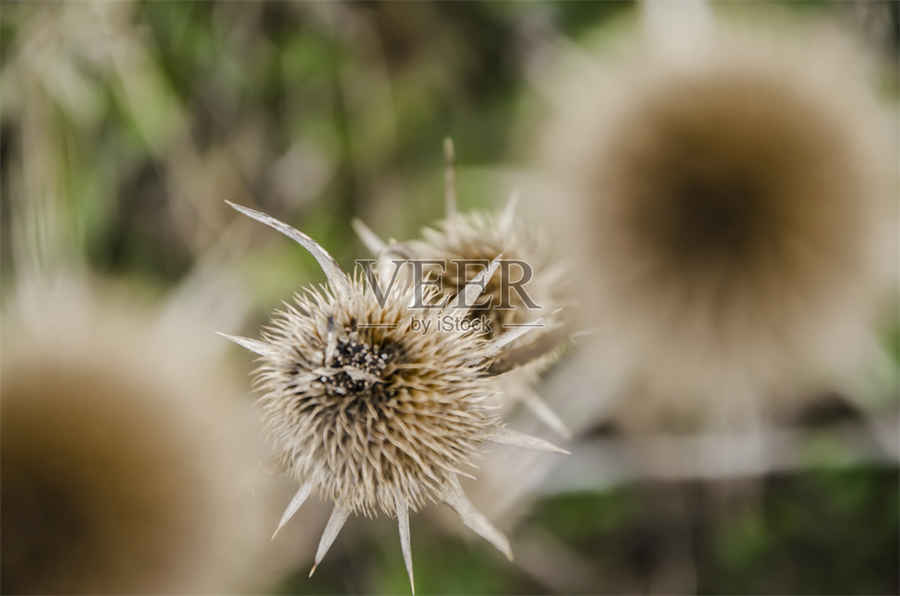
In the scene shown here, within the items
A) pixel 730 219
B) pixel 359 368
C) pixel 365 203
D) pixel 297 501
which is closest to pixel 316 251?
pixel 359 368

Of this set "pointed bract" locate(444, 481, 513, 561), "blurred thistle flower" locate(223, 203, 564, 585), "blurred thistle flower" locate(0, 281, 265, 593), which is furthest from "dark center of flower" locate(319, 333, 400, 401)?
"blurred thistle flower" locate(0, 281, 265, 593)

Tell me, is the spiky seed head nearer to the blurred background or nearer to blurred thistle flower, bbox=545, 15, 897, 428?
blurred thistle flower, bbox=545, 15, 897, 428

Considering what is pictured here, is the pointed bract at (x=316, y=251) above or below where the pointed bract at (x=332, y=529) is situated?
above

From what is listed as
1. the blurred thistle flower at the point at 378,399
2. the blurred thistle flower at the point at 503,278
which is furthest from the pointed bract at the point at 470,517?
the blurred thistle flower at the point at 503,278

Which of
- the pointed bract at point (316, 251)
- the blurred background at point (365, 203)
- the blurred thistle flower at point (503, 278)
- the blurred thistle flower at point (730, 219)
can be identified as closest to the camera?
the pointed bract at point (316, 251)

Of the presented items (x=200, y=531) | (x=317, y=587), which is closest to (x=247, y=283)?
(x=200, y=531)

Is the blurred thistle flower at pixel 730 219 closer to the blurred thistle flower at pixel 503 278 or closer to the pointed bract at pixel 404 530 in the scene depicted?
the blurred thistle flower at pixel 503 278

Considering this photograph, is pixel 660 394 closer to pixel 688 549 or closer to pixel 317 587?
pixel 688 549
